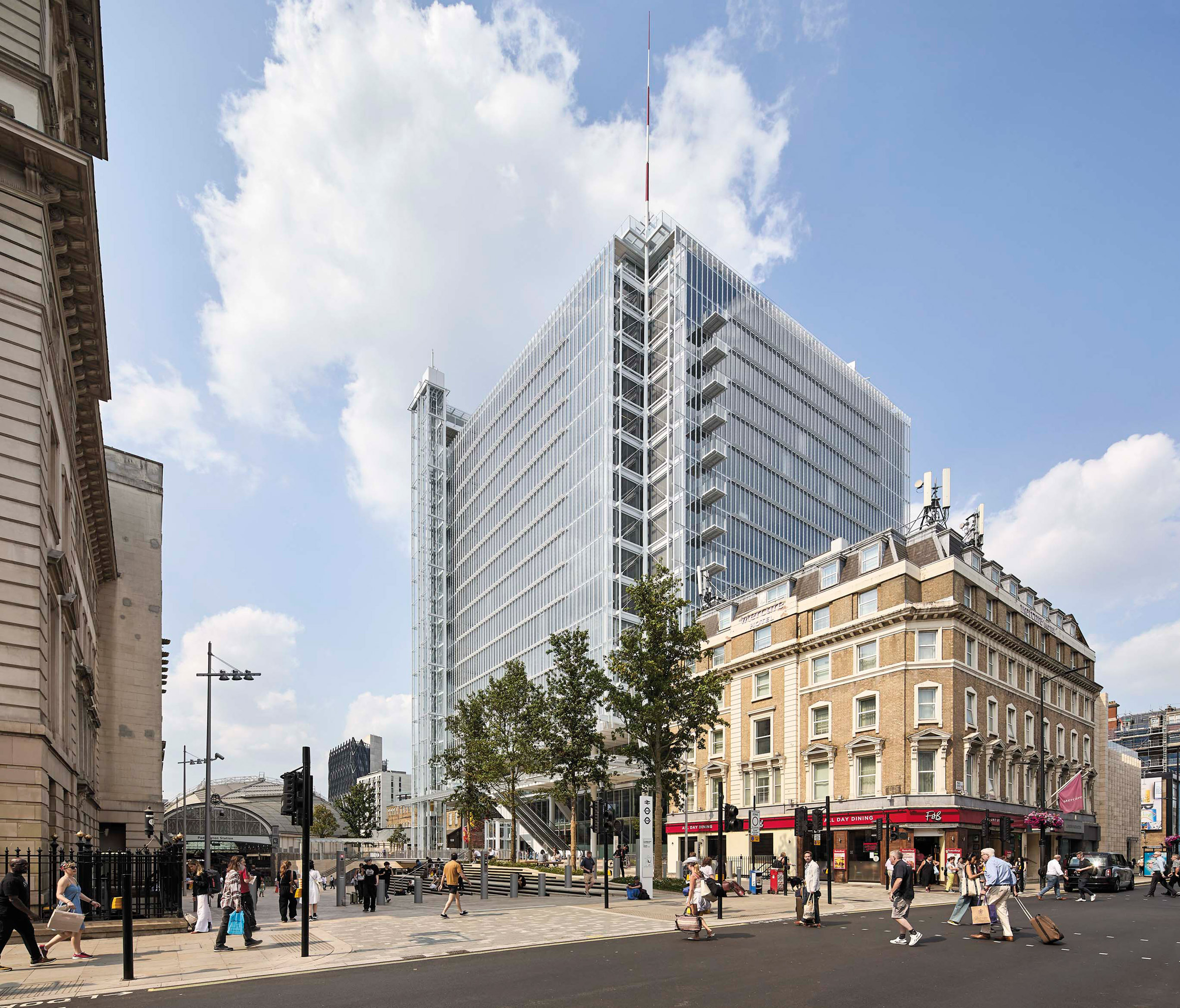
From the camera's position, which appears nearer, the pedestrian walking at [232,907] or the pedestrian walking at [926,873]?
the pedestrian walking at [232,907]

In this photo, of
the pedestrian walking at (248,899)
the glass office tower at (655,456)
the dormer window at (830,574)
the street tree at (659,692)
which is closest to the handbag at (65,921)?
the pedestrian walking at (248,899)

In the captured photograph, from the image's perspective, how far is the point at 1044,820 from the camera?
4556cm

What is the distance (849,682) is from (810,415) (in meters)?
56.5

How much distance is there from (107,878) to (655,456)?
221ft

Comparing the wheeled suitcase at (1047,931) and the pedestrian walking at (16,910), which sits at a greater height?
the pedestrian walking at (16,910)

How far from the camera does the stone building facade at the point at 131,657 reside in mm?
50406

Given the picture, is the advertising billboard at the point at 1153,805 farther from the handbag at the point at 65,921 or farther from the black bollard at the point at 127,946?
the black bollard at the point at 127,946

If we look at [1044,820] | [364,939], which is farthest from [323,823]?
[364,939]

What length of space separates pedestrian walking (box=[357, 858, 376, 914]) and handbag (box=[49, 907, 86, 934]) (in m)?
14.3

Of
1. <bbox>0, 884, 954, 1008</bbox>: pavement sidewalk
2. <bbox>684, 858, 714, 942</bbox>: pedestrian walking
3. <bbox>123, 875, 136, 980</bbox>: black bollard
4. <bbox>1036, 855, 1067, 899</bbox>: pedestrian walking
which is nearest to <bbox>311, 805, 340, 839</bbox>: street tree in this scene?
<bbox>0, 884, 954, 1008</bbox>: pavement sidewalk

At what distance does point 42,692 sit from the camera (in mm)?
21422

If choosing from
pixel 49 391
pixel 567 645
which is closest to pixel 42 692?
pixel 49 391

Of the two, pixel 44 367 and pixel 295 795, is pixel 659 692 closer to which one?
pixel 295 795

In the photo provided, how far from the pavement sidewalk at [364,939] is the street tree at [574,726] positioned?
411 inches
